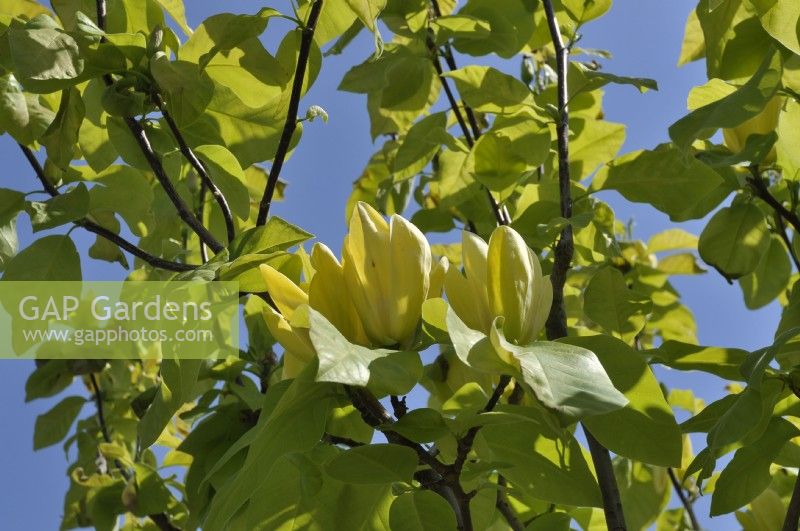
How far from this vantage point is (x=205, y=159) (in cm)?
108

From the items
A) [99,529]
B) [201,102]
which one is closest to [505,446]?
[201,102]

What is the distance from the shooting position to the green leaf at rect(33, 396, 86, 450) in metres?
2.14

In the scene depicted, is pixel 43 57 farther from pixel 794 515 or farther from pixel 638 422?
pixel 794 515

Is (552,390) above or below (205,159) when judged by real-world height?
below

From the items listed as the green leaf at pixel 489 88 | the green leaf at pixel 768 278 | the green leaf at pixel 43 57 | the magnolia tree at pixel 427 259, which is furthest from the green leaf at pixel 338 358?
the green leaf at pixel 768 278

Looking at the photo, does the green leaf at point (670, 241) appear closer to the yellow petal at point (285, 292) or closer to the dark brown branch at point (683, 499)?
the dark brown branch at point (683, 499)

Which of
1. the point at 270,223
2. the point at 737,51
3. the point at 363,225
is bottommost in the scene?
the point at 363,225

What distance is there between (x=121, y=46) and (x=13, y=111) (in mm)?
211

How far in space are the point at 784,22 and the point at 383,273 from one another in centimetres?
48

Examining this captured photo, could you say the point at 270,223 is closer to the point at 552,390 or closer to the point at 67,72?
the point at 67,72

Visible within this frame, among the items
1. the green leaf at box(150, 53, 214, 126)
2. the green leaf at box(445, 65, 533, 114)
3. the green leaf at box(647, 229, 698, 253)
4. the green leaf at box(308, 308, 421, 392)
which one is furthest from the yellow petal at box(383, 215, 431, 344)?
the green leaf at box(647, 229, 698, 253)

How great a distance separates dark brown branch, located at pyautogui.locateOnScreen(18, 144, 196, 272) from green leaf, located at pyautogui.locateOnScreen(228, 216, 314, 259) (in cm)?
11

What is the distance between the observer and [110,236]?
109cm

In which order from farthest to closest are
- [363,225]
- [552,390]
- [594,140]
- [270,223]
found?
[594,140]
[270,223]
[363,225]
[552,390]
